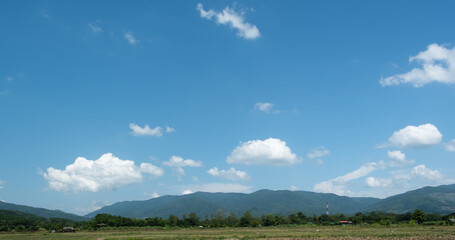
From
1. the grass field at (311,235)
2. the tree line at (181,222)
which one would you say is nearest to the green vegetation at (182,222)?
the tree line at (181,222)

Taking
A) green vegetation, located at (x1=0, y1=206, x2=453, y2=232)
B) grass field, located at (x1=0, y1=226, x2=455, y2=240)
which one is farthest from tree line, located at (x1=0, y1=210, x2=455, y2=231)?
grass field, located at (x1=0, y1=226, x2=455, y2=240)

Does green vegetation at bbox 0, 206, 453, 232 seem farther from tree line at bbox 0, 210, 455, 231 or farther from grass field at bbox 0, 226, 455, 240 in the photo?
grass field at bbox 0, 226, 455, 240

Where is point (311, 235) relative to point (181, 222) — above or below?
below

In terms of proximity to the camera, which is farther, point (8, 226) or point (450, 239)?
point (8, 226)

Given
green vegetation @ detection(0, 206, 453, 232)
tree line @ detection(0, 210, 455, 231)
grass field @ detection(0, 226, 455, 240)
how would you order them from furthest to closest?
tree line @ detection(0, 210, 455, 231) < green vegetation @ detection(0, 206, 453, 232) < grass field @ detection(0, 226, 455, 240)

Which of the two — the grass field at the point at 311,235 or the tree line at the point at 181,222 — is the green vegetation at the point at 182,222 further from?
the grass field at the point at 311,235

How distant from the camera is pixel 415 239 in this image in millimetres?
34219

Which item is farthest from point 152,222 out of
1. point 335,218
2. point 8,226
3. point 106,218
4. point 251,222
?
point 335,218

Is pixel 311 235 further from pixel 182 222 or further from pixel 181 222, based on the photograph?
pixel 181 222

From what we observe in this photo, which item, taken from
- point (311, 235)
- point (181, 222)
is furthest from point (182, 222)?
point (311, 235)

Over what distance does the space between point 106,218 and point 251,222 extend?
43473 mm

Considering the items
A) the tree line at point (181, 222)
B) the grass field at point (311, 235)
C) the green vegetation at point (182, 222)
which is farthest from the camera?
the tree line at point (181, 222)

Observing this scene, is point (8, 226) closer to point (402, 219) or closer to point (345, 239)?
point (345, 239)

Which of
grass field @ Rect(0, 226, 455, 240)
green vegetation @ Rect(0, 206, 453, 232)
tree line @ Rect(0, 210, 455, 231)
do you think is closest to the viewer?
grass field @ Rect(0, 226, 455, 240)
